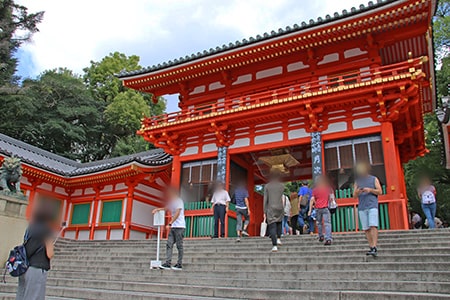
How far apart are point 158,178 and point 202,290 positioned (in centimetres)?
1276

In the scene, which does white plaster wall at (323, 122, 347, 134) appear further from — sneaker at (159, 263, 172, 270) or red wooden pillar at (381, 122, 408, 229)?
sneaker at (159, 263, 172, 270)

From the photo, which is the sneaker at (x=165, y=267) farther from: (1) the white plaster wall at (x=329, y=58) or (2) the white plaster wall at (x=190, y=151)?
(1) the white plaster wall at (x=329, y=58)

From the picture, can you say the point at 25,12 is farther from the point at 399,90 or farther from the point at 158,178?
the point at 399,90

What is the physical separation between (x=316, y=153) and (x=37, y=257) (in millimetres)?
9390

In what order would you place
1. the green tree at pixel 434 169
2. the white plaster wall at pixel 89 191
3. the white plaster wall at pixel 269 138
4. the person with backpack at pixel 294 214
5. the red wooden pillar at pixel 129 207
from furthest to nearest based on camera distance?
the green tree at pixel 434 169 < the white plaster wall at pixel 89 191 < the red wooden pillar at pixel 129 207 < the white plaster wall at pixel 269 138 < the person with backpack at pixel 294 214

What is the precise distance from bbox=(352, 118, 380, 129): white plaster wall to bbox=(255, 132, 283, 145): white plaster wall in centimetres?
256

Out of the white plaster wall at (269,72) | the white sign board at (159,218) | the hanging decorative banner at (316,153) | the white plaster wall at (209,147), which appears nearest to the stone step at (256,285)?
the white sign board at (159,218)

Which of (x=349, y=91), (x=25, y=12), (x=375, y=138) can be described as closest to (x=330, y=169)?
(x=375, y=138)

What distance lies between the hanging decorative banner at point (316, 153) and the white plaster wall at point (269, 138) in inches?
53.1

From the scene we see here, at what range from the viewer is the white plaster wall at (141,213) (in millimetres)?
16752

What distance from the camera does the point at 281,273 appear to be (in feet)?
19.4

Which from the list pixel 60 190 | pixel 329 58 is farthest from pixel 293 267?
pixel 60 190

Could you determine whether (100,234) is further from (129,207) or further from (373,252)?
(373,252)

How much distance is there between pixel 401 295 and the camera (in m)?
4.21
